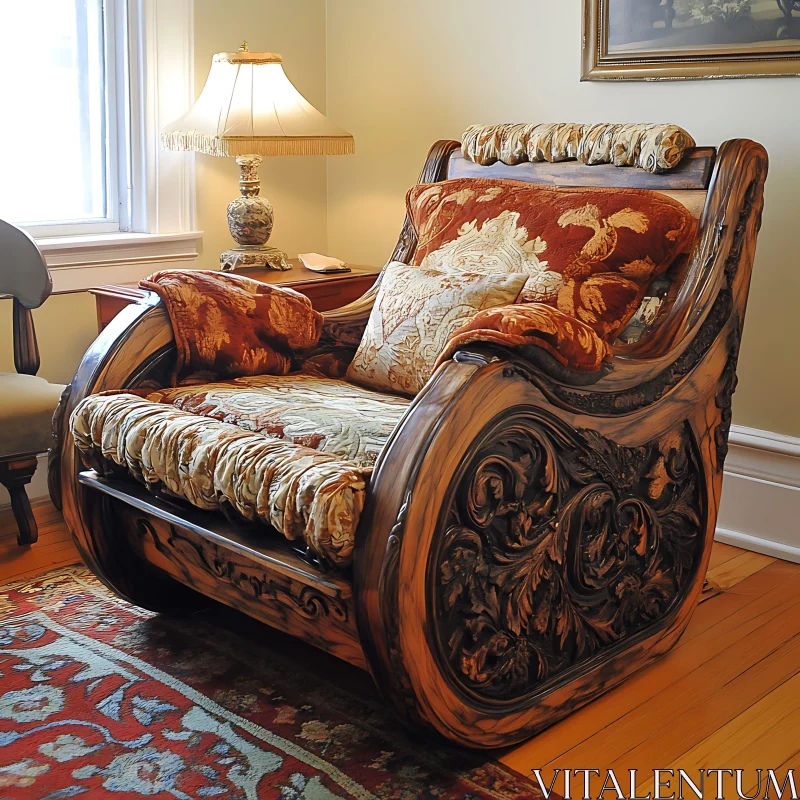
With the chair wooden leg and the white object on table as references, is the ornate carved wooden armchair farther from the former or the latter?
the white object on table

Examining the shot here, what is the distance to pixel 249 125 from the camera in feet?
8.65

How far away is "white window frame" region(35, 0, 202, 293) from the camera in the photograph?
2.80 meters

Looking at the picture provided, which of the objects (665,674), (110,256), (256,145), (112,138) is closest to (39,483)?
(110,256)

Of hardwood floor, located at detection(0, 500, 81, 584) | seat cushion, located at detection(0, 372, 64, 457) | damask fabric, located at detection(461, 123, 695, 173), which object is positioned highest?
damask fabric, located at detection(461, 123, 695, 173)

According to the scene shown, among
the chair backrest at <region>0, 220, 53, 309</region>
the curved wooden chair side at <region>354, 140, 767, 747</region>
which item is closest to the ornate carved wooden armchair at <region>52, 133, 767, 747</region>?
the curved wooden chair side at <region>354, 140, 767, 747</region>

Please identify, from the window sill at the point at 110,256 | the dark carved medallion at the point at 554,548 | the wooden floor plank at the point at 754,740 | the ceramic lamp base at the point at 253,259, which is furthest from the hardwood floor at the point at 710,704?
the ceramic lamp base at the point at 253,259

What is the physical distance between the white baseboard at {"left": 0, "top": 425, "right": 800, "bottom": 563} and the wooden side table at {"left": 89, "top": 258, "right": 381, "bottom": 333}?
3.51 feet

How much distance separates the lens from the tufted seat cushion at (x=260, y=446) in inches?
57.8

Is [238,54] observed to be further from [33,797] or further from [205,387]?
[33,797]

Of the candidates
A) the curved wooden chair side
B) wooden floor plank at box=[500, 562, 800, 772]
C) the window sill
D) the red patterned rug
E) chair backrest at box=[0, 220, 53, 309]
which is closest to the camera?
the curved wooden chair side

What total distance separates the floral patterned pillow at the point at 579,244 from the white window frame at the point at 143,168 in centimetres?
112

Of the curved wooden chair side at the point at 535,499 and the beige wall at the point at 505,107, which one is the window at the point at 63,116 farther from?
the curved wooden chair side at the point at 535,499

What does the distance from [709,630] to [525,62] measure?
158 cm

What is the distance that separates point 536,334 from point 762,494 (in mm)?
1260
